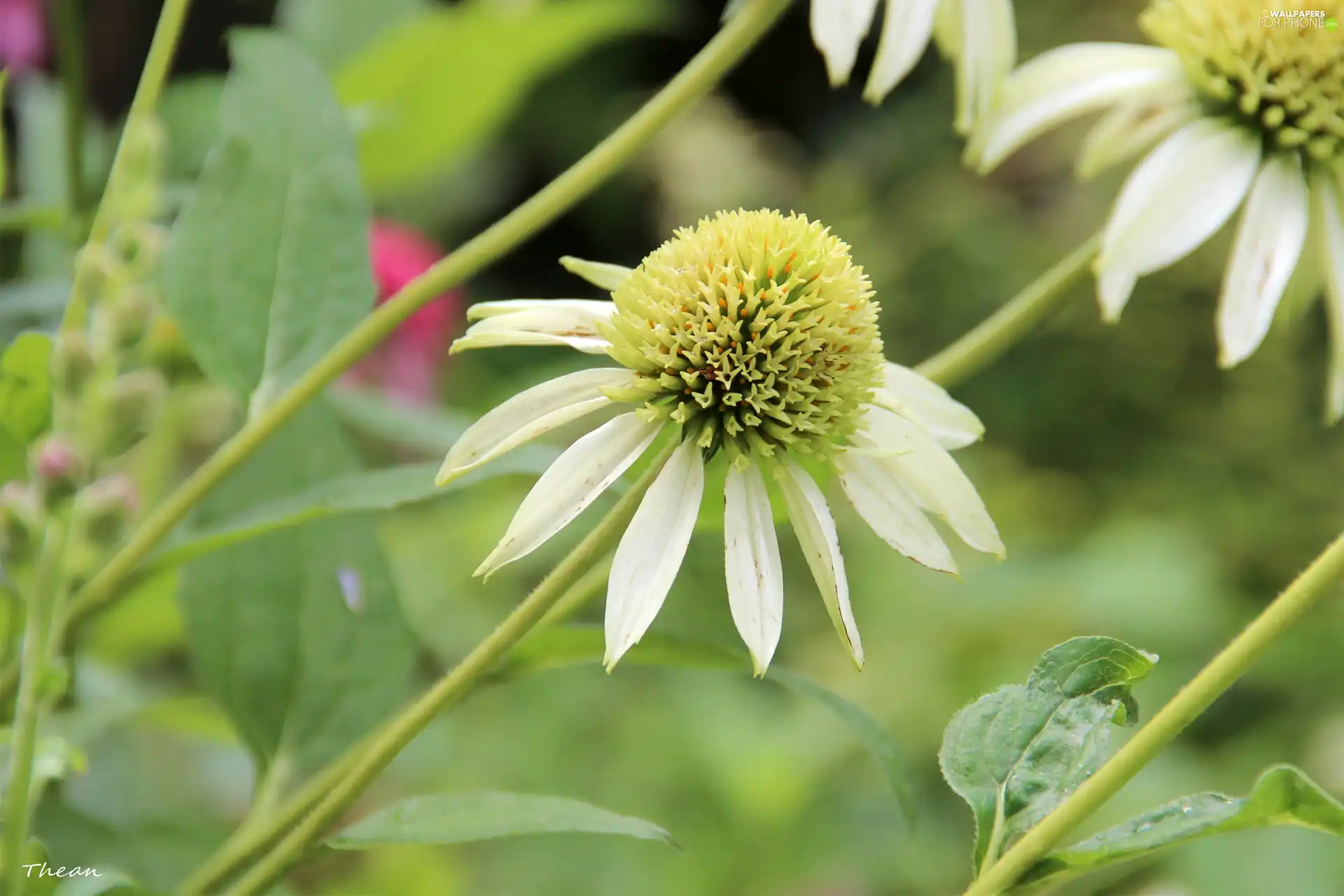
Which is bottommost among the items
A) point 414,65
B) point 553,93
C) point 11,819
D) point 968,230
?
point 11,819

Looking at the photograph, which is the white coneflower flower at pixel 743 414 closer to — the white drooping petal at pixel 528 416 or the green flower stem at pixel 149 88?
the white drooping petal at pixel 528 416

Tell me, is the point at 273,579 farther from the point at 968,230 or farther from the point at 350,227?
the point at 968,230

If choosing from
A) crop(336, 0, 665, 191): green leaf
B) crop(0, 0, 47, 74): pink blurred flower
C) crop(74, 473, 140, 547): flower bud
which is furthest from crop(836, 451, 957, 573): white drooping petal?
crop(0, 0, 47, 74): pink blurred flower

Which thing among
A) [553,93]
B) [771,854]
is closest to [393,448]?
[771,854]

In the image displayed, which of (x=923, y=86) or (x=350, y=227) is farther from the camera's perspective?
(x=923, y=86)

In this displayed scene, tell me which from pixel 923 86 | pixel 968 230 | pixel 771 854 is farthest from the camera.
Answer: pixel 923 86

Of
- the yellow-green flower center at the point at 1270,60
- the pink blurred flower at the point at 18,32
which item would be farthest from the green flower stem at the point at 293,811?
the pink blurred flower at the point at 18,32

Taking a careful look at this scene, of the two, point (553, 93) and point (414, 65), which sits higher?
point (553, 93)
